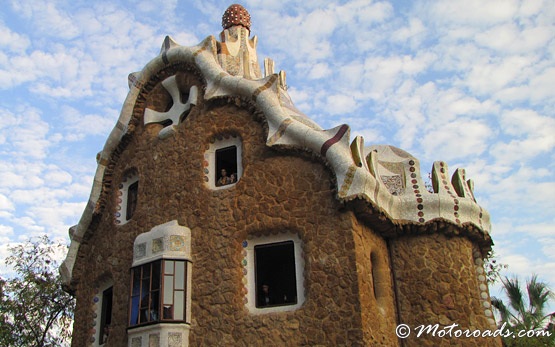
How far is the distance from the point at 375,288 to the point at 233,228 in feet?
8.28

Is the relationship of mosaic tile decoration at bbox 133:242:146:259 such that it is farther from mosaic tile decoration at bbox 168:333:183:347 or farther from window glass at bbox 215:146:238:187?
window glass at bbox 215:146:238:187

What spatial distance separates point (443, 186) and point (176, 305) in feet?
16.6

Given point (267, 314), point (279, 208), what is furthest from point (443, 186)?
point (267, 314)

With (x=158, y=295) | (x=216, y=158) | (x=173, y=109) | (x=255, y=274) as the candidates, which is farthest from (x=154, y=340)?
(x=173, y=109)

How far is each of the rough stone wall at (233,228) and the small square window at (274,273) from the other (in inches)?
10.8

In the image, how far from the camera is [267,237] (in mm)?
9500

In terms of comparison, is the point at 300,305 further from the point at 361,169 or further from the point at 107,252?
the point at 107,252

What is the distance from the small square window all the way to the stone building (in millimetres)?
26

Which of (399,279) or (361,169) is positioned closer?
(361,169)

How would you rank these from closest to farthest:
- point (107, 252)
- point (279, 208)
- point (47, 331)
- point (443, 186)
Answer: point (279, 208), point (443, 186), point (107, 252), point (47, 331)

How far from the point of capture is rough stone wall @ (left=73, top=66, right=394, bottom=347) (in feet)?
28.3

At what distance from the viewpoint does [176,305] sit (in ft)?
30.6

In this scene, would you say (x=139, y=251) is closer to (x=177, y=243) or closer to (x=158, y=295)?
(x=177, y=243)

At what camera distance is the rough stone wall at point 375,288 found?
859 centimetres
